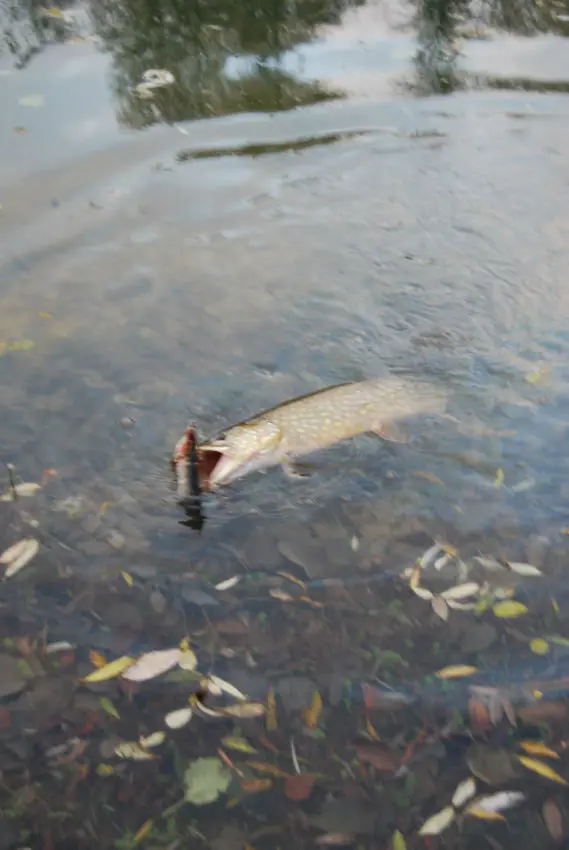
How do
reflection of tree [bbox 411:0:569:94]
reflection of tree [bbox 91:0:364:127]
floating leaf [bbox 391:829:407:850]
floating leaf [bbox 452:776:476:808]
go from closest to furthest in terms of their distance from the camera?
floating leaf [bbox 391:829:407:850], floating leaf [bbox 452:776:476:808], reflection of tree [bbox 91:0:364:127], reflection of tree [bbox 411:0:569:94]

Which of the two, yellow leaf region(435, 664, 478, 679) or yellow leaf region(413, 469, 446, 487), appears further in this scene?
yellow leaf region(413, 469, 446, 487)

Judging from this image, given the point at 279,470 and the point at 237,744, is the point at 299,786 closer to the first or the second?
the point at 237,744

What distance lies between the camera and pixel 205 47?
8.59 m

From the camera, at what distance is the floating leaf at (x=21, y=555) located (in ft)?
11.8

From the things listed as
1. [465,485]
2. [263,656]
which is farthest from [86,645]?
[465,485]

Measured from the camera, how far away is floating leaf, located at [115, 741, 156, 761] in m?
2.94

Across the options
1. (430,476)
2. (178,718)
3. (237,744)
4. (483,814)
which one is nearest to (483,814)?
(483,814)

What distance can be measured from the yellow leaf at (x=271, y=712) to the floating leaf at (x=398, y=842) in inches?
23.2

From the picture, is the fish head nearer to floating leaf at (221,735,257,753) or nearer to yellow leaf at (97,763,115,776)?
floating leaf at (221,735,257,753)

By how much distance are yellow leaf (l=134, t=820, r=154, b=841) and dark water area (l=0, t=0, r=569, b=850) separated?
2cm

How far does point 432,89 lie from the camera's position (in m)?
7.99

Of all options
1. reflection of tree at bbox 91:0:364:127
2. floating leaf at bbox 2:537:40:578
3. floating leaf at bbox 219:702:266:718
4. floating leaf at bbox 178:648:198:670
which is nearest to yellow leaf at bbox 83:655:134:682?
floating leaf at bbox 178:648:198:670

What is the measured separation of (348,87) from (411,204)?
7.53ft

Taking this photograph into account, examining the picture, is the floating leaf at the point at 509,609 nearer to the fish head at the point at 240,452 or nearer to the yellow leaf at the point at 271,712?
the yellow leaf at the point at 271,712
